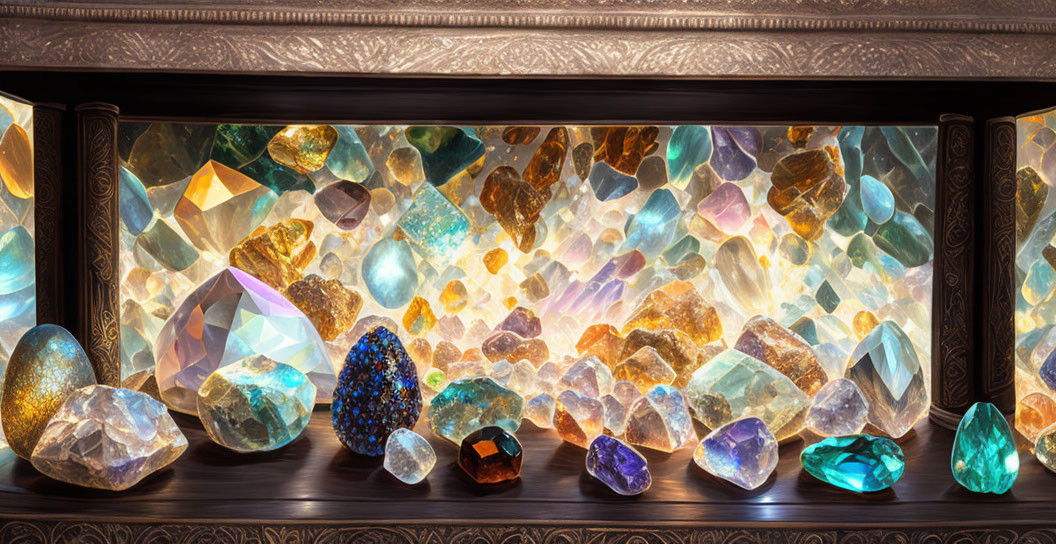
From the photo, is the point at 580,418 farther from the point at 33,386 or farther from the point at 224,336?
the point at 33,386

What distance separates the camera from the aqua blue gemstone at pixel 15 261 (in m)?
0.64

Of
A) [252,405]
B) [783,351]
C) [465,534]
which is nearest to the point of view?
[465,534]

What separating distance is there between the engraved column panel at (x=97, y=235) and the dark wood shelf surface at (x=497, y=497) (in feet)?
0.40

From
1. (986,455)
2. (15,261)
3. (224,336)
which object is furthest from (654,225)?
(15,261)

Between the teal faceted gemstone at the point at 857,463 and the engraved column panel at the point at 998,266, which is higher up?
the engraved column panel at the point at 998,266

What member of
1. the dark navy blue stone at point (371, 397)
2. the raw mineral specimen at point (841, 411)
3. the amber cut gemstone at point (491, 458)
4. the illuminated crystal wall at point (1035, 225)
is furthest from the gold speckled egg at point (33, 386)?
the illuminated crystal wall at point (1035, 225)

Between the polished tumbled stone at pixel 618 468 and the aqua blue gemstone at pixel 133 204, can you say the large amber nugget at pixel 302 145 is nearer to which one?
the aqua blue gemstone at pixel 133 204

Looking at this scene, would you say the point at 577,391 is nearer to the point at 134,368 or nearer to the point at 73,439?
the point at 73,439

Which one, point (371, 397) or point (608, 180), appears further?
point (608, 180)

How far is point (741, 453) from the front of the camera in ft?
1.72

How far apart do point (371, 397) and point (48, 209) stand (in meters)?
0.38

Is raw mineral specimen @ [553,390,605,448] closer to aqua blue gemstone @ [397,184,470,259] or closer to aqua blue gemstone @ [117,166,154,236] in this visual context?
aqua blue gemstone @ [397,184,470,259]

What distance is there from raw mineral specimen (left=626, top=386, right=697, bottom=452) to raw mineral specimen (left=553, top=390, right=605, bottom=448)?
3 cm

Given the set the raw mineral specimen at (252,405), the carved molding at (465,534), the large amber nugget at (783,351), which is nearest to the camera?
the carved molding at (465,534)
